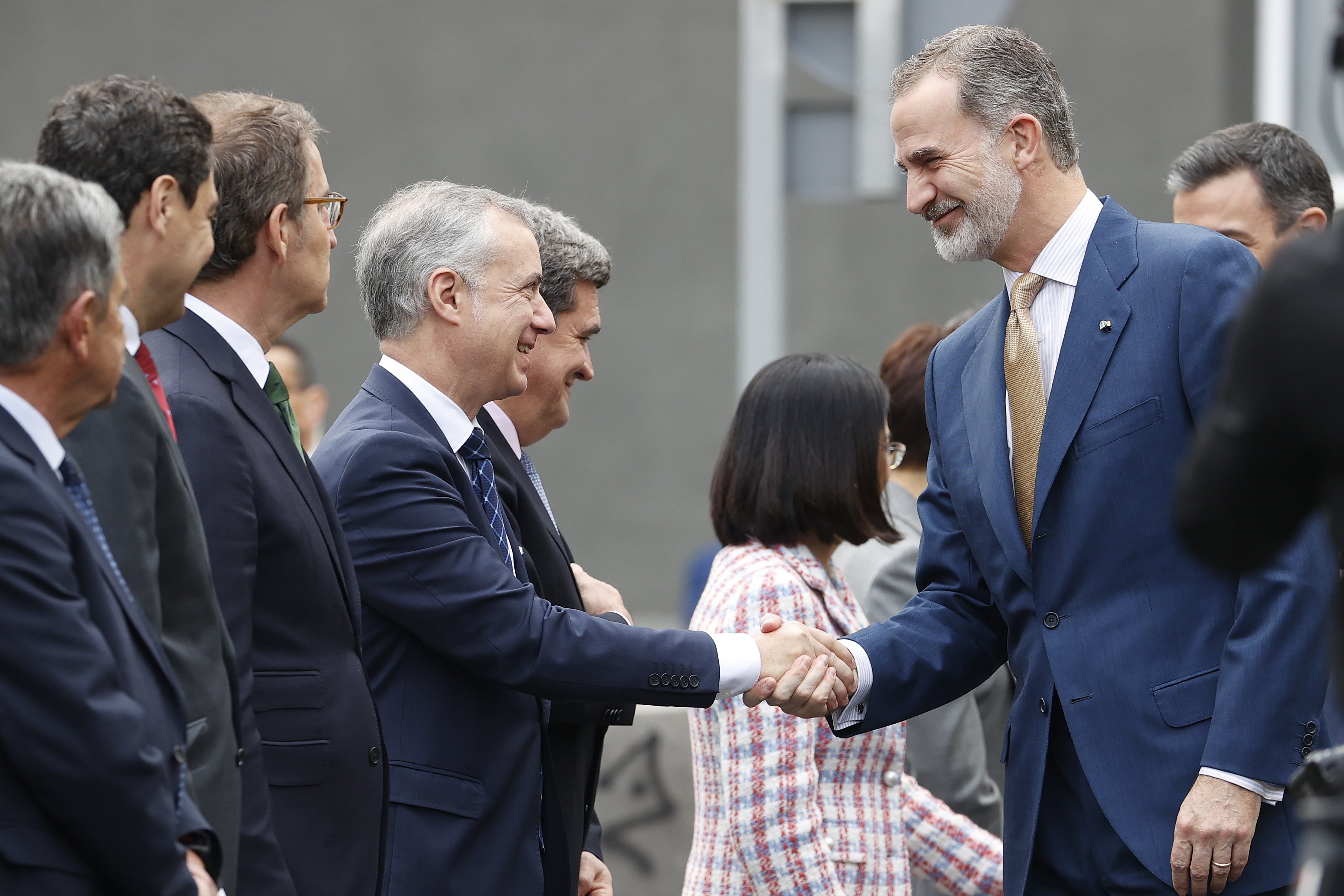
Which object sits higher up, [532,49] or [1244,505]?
[532,49]

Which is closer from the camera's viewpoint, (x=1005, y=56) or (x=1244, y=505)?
(x=1244, y=505)

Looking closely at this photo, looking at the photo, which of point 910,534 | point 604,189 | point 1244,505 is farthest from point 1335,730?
point 604,189

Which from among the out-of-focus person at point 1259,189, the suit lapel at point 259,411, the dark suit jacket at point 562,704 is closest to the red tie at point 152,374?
the suit lapel at point 259,411

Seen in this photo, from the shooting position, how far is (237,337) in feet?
9.05

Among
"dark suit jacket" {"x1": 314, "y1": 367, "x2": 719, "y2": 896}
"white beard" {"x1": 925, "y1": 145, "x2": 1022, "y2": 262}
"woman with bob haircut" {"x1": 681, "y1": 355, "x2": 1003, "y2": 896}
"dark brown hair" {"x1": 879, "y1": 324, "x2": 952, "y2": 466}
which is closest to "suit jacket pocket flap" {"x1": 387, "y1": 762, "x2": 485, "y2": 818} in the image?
Result: "dark suit jacket" {"x1": 314, "y1": 367, "x2": 719, "y2": 896}

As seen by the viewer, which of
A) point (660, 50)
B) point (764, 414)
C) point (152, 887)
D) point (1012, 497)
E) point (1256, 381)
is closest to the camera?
point (1256, 381)

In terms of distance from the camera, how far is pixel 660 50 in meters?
10.1

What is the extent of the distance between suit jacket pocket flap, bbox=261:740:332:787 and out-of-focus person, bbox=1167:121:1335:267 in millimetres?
2633

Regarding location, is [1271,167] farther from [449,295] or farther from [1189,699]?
[449,295]

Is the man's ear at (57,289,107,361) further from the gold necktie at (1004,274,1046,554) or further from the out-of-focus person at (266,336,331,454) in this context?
the out-of-focus person at (266,336,331,454)

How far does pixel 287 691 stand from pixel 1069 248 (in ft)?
5.63

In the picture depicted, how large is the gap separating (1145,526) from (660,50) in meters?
7.94

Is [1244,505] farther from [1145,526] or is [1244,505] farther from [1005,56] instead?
[1005,56]

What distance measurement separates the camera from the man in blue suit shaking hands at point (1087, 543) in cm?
262
